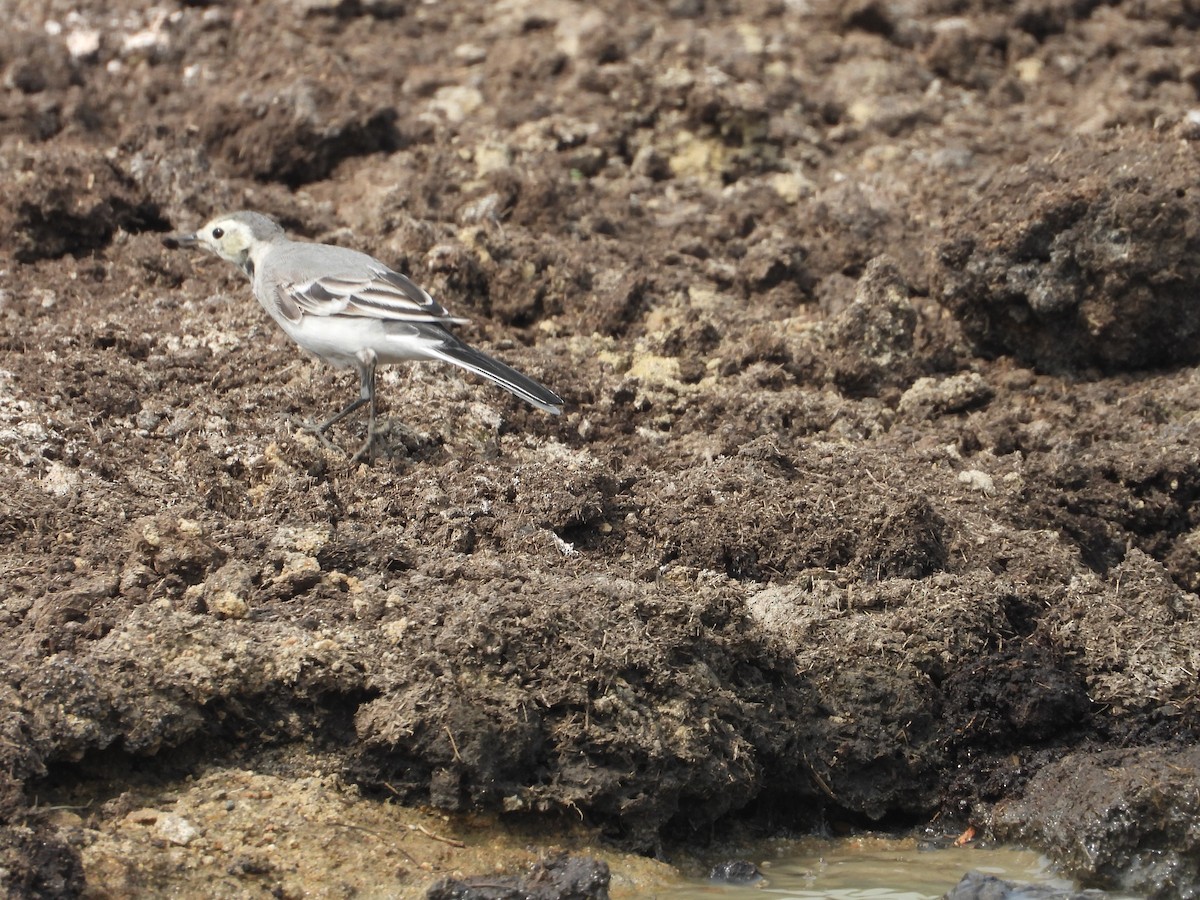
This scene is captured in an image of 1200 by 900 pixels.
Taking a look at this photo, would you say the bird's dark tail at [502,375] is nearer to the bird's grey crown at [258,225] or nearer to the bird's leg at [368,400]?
the bird's leg at [368,400]

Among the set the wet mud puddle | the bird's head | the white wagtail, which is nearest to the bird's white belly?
the white wagtail

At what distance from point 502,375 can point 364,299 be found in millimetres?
795

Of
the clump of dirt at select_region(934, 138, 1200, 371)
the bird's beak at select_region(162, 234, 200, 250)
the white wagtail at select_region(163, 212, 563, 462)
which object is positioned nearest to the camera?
the white wagtail at select_region(163, 212, 563, 462)

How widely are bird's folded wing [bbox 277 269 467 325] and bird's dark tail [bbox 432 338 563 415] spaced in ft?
0.54

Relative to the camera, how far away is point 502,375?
564 centimetres

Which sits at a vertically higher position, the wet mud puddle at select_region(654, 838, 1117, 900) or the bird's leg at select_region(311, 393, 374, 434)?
the bird's leg at select_region(311, 393, 374, 434)

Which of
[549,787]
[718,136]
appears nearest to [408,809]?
[549,787]

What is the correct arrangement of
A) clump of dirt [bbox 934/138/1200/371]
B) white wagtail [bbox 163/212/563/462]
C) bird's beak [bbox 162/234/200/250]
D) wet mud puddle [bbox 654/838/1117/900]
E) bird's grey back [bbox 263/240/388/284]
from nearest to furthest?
1. wet mud puddle [bbox 654/838/1117/900]
2. white wagtail [bbox 163/212/563/462]
3. bird's grey back [bbox 263/240/388/284]
4. clump of dirt [bbox 934/138/1200/371]
5. bird's beak [bbox 162/234/200/250]

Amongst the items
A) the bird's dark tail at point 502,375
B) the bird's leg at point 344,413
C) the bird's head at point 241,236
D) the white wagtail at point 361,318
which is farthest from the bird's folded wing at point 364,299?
the bird's head at point 241,236

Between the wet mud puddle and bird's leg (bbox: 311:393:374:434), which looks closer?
the wet mud puddle

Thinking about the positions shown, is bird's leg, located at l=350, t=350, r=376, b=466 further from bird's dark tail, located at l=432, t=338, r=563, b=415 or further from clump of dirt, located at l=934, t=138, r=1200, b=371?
clump of dirt, located at l=934, t=138, r=1200, b=371

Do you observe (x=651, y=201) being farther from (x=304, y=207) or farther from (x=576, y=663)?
(x=576, y=663)

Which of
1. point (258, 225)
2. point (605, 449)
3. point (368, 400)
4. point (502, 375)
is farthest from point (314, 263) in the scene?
point (605, 449)

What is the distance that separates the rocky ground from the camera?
4.14 meters
